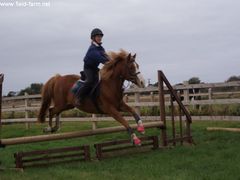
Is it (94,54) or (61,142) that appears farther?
(61,142)

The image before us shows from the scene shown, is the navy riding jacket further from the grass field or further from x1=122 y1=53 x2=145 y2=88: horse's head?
the grass field

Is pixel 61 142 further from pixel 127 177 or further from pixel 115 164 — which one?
pixel 127 177

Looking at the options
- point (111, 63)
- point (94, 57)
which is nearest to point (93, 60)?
point (94, 57)

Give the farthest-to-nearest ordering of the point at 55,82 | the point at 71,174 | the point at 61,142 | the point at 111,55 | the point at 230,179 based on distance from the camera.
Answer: the point at 61,142 < the point at 55,82 < the point at 111,55 < the point at 71,174 < the point at 230,179

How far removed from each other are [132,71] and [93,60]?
772mm

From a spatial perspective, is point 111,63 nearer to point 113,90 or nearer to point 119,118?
point 113,90

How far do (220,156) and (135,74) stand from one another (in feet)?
7.23

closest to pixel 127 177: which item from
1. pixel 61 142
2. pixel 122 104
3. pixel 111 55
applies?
pixel 122 104

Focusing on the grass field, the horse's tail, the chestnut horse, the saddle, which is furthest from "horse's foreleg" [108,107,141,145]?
the horse's tail

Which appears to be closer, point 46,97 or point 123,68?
point 123,68

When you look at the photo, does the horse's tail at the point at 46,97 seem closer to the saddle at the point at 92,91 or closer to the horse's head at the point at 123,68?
the saddle at the point at 92,91

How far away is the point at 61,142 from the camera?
12547 mm

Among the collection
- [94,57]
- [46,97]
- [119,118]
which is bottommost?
[119,118]

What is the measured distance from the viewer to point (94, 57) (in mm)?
8047
